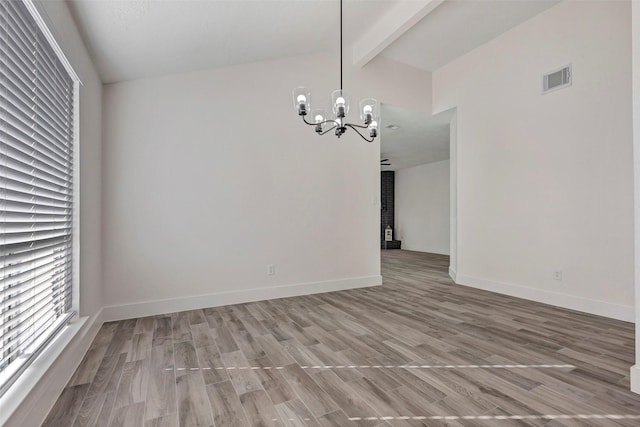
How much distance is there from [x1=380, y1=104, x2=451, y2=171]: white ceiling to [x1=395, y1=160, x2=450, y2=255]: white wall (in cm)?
46

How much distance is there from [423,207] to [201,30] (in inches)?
310

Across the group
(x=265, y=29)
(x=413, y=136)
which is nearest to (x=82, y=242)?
(x=265, y=29)

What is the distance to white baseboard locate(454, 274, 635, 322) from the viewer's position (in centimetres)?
304

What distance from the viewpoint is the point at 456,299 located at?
387 centimetres

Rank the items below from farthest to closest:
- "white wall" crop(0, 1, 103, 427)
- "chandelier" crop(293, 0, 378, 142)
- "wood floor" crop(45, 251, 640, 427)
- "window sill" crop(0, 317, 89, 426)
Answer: "chandelier" crop(293, 0, 378, 142)
"wood floor" crop(45, 251, 640, 427)
"white wall" crop(0, 1, 103, 427)
"window sill" crop(0, 317, 89, 426)

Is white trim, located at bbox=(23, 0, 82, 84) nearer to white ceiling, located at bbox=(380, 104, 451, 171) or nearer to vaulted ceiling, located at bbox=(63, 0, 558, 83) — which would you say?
vaulted ceiling, located at bbox=(63, 0, 558, 83)

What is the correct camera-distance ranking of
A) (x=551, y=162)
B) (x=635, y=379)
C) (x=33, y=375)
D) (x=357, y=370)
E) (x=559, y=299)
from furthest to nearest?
1. (x=551, y=162)
2. (x=559, y=299)
3. (x=357, y=370)
4. (x=635, y=379)
5. (x=33, y=375)

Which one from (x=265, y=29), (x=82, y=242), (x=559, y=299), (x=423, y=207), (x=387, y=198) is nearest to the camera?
(x=82, y=242)

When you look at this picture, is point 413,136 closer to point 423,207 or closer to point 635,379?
point 423,207

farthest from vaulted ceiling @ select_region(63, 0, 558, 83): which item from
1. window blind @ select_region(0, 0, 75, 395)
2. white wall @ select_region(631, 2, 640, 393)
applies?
white wall @ select_region(631, 2, 640, 393)

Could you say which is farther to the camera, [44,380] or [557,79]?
[557,79]

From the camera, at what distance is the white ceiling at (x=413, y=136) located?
17.3 feet

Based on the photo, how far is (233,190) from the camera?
12.3ft

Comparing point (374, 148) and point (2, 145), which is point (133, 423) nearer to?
point (2, 145)
